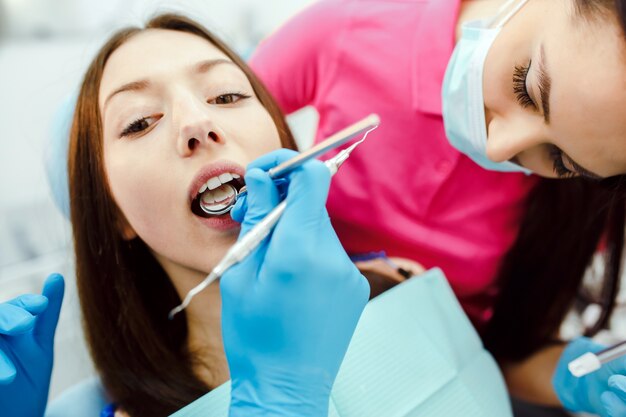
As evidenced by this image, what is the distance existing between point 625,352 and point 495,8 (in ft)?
2.18

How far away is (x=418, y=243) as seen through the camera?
118cm

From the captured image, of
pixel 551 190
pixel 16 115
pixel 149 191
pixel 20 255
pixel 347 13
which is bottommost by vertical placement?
pixel 20 255

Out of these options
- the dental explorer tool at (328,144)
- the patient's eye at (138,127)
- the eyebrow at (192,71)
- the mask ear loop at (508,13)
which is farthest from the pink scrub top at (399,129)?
the dental explorer tool at (328,144)

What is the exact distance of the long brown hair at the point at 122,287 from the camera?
2.99ft

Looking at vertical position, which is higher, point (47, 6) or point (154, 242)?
point (47, 6)

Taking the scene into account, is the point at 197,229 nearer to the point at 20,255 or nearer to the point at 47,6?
the point at 20,255

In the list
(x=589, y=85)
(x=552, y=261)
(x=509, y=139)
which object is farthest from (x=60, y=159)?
(x=552, y=261)

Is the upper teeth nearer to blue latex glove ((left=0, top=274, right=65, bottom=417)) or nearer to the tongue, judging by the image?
the tongue

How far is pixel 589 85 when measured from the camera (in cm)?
63

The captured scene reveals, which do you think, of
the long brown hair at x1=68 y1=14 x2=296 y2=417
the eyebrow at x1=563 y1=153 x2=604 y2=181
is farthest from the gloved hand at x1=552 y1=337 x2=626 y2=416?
the long brown hair at x1=68 y1=14 x2=296 y2=417

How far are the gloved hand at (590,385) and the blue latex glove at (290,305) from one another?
526mm

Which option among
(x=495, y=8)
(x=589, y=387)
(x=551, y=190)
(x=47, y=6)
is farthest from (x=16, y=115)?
(x=589, y=387)

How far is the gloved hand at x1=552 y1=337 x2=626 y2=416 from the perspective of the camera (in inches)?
32.0

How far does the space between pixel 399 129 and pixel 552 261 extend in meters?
0.51
